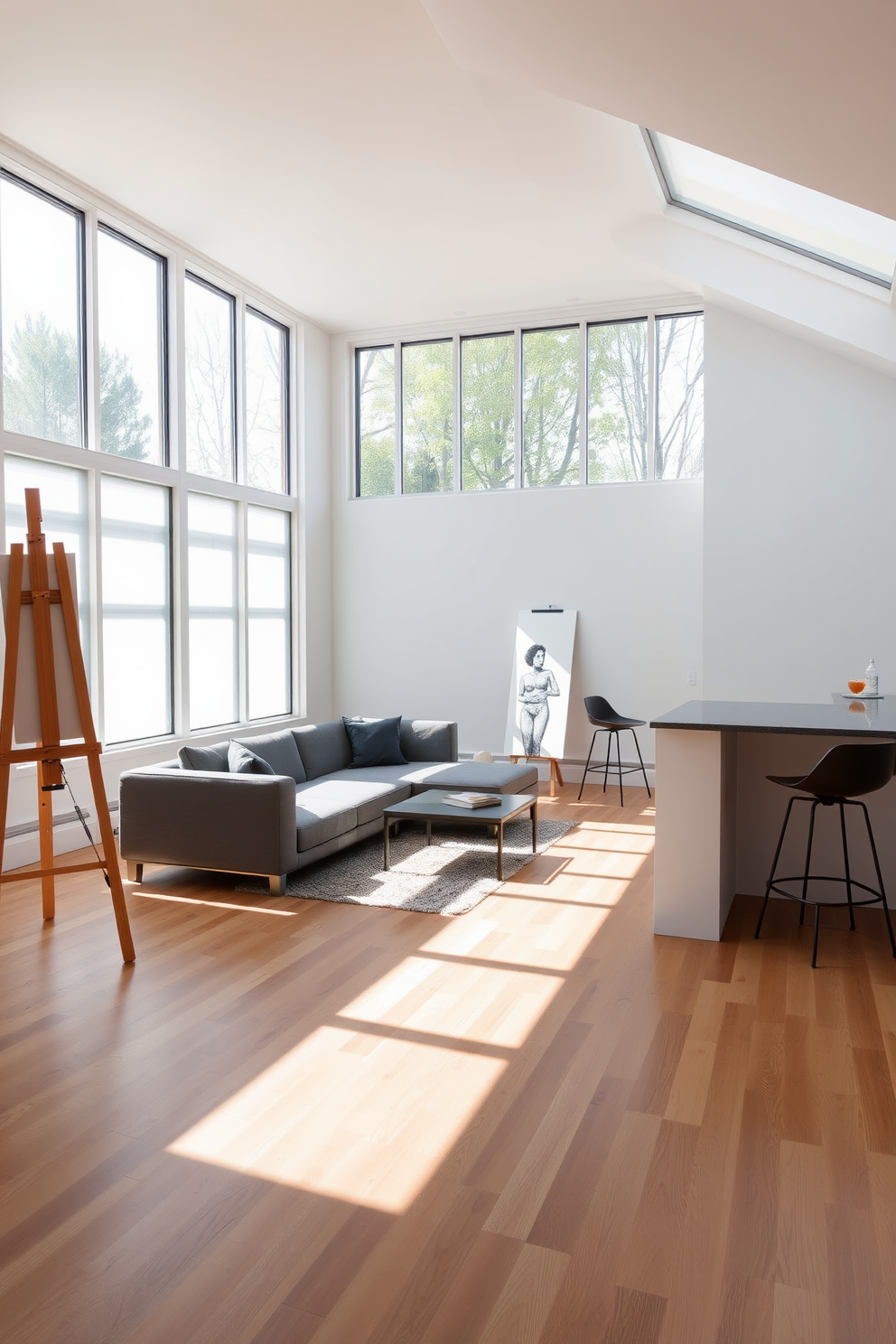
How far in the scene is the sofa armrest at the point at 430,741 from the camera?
7695 millimetres

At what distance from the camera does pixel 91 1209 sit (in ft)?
7.55

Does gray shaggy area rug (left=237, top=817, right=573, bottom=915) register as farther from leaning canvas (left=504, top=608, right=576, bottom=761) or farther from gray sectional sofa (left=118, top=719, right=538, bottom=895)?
leaning canvas (left=504, top=608, right=576, bottom=761)

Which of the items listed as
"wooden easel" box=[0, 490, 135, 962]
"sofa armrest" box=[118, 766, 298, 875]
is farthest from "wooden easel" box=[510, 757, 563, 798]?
"wooden easel" box=[0, 490, 135, 962]

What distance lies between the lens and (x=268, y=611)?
898cm

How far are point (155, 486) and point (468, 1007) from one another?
5160 mm

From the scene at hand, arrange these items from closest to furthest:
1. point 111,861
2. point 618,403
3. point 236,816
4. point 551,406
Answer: point 111,861 → point 236,816 → point 618,403 → point 551,406

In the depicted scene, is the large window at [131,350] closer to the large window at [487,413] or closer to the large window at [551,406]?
the large window at [487,413]

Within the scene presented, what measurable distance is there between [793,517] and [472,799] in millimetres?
3819

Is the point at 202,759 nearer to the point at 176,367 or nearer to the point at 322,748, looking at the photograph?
the point at 322,748

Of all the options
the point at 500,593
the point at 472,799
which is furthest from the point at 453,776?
→ the point at 500,593

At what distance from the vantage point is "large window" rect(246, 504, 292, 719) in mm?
8672

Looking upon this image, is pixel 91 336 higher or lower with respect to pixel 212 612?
higher

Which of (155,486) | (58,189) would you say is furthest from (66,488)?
(58,189)

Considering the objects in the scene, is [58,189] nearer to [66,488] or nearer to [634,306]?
[66,488]
